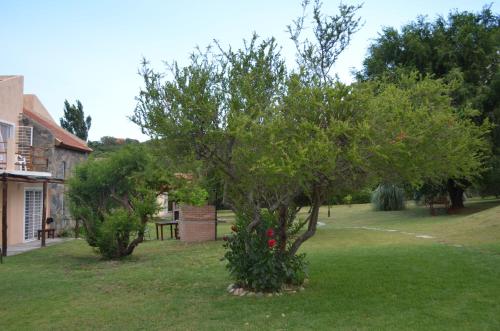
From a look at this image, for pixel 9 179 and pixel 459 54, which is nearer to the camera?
pixel 9 179

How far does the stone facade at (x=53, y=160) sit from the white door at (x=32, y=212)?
1.03 meters

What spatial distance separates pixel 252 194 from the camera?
8148 mm

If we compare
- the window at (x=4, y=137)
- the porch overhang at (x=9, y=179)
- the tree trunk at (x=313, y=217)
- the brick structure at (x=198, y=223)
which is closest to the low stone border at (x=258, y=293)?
the tree trunk at (x=313, y=217)

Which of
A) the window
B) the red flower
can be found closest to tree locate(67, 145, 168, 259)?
the window

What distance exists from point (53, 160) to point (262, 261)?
17.0m

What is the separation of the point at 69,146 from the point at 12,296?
50.8ft

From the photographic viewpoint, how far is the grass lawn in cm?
686

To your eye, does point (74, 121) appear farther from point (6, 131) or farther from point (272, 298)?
point (272, 298)

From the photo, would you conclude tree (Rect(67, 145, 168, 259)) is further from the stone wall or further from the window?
the stone wall

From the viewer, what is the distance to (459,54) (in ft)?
81.9

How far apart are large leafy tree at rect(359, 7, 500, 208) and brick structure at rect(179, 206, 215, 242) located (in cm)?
1040

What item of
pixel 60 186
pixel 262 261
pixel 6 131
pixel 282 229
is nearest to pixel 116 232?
pixel 282 229

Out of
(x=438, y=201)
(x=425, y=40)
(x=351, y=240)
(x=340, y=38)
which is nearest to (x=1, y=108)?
(x=351, y=240)

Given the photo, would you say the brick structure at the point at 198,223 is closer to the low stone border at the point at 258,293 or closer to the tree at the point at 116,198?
the tree at the point at 116,198
